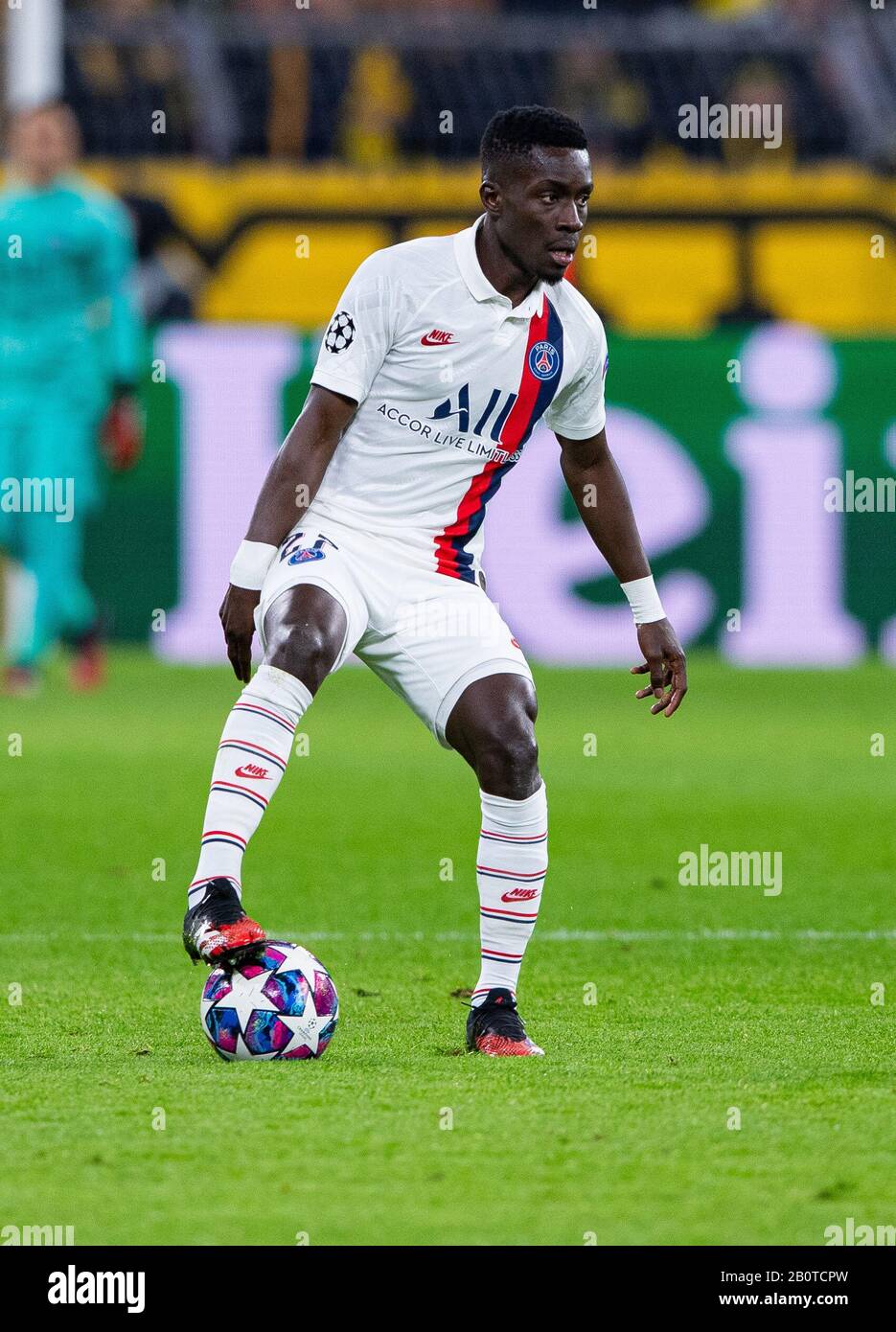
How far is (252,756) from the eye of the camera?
15.8ft

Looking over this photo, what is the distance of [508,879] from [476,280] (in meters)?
1.33

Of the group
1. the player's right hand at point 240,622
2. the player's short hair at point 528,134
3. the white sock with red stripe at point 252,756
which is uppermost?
the player's short hair at point 528,134

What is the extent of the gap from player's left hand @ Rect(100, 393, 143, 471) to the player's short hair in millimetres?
7823

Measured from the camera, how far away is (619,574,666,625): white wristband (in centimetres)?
551

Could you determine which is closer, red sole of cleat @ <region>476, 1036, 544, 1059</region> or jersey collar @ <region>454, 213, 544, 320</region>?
red sole of cleat @ <region>476, 1036, 544, 1059</region>

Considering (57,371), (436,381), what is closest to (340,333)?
(436,381)

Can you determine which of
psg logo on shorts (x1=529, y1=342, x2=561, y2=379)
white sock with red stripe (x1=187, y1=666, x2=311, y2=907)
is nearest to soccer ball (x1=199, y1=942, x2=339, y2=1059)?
white sock with red stripe (x1=187, y1=666, x2=311, y2=907)

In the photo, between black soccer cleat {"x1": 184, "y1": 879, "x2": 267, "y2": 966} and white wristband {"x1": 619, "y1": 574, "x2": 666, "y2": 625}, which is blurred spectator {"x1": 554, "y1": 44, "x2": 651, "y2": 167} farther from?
black soccer cleat {"x1": 184, "y1": 879, "x2": 267, "y2": 966}

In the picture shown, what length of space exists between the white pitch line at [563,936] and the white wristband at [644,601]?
4.78ft

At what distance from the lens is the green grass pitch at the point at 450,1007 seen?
3.71 m

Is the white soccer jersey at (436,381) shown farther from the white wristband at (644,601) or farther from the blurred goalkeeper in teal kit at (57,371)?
the blurred goalkeeper in teal kit at (57,371)

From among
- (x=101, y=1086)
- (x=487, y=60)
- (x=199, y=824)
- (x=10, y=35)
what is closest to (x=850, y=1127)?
(x=101, y=1086)

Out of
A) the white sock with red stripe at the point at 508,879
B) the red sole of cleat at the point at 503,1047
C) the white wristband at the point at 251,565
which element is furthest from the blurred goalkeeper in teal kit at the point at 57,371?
the red sole of cleat at the point at 503,1047
